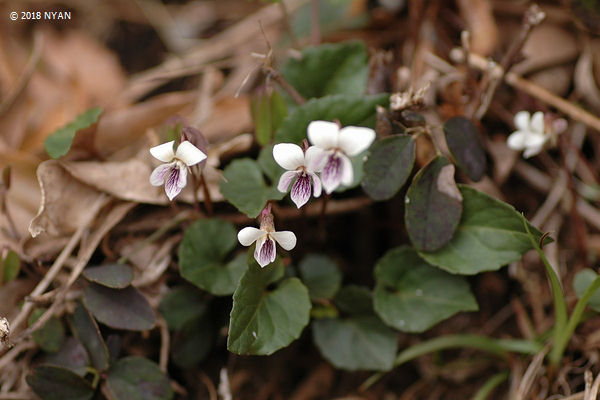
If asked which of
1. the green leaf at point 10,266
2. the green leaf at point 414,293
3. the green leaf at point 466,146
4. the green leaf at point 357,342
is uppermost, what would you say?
the green leaf at point 10,266

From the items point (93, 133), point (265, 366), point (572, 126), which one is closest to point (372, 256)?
point (265, 366)

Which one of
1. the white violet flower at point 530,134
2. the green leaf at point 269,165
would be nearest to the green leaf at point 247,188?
the green leaf at point 269,165

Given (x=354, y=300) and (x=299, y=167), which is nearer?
(x=299, y=167)

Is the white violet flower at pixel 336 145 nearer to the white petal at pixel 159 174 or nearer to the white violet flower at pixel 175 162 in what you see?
the white violet flower at pixel 175 162

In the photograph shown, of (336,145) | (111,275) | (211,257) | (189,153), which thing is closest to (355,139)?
(336,145)

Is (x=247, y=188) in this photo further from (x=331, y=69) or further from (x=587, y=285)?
(x=587, y=285)

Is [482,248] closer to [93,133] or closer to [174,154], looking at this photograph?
[174,154]

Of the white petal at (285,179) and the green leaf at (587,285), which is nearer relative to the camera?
the white petal at (285,179)

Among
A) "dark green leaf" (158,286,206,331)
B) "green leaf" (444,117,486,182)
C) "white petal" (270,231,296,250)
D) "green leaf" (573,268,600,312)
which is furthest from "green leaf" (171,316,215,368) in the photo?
"green leaf" (573,268,600,312)
